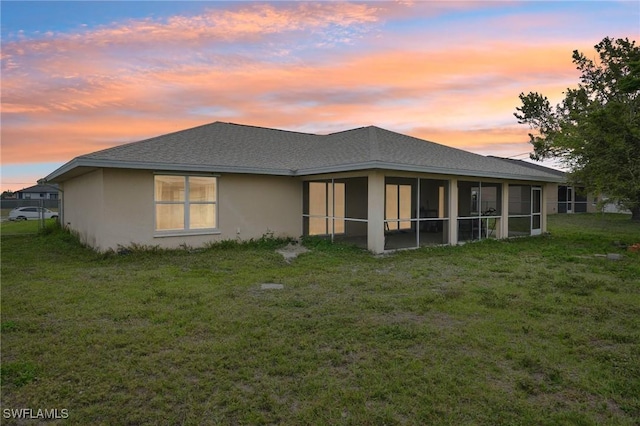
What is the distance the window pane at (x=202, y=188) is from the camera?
10869mm

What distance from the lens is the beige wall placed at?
9648mm

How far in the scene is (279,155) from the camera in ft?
44.0

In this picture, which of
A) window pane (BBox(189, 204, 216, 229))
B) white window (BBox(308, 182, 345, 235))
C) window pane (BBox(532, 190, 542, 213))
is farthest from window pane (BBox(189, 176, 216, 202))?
window pane (BBox(532, 190, 542, 213))

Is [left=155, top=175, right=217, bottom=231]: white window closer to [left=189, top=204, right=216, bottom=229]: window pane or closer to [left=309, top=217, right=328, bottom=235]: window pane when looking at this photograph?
[left=189, top=204, right=216, bottom=229]: window pane

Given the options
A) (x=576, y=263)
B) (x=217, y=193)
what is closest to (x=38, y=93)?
(x=217, y=193)

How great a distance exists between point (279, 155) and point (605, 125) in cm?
1040

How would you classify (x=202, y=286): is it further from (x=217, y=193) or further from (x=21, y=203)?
(x=21, y=203)


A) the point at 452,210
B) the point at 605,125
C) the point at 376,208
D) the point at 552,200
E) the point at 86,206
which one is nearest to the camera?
the point at 376,208

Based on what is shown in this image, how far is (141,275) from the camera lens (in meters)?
7.69

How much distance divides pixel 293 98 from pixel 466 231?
8.94 meters

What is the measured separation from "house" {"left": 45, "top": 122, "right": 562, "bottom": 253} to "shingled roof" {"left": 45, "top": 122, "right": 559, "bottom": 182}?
0.11 ft

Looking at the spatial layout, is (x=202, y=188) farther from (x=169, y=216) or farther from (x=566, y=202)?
(x=566, y=202)

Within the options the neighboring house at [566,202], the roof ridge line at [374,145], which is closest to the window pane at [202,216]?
the roof ridge line at [374,145]

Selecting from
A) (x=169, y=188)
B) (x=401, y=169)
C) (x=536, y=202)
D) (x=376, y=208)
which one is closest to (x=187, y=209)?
(x=169, y=188)
